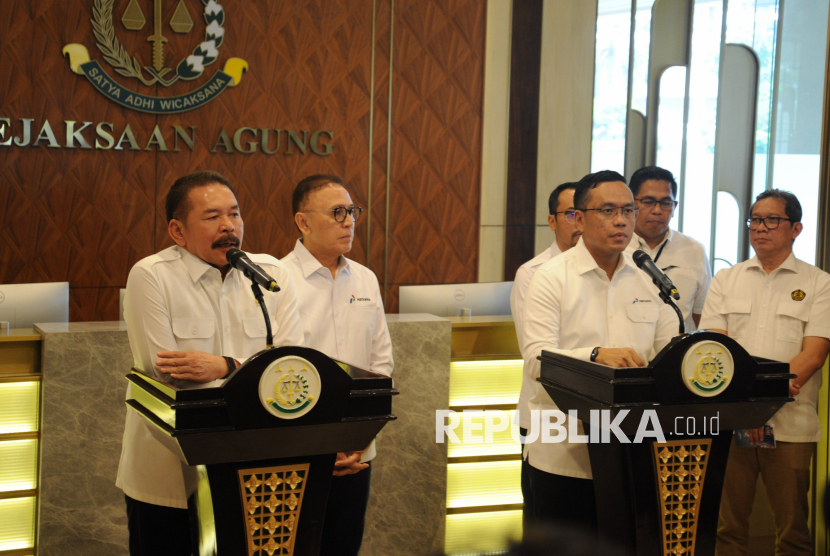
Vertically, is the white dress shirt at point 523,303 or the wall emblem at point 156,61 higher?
the wall emblem at point 156,61

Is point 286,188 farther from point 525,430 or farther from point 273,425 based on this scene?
point 273,425

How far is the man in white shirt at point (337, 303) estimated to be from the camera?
2455 mm

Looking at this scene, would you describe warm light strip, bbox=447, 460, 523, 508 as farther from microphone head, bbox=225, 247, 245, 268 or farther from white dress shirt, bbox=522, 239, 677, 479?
microphone head, bbox=225, 247, 245, 268

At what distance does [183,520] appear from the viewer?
2.06m

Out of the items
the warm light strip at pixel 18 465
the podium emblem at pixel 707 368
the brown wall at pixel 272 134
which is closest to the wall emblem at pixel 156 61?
the brown wall at pixel 272 134

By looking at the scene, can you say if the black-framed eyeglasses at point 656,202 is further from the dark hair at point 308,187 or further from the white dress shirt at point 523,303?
the dark hair at point 308,187

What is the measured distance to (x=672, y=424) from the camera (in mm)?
1932

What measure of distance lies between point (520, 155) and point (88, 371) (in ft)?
14.1

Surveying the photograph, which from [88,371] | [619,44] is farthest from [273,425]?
[619,44]

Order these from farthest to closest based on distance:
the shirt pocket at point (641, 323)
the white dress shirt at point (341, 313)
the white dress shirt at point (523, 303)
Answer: the white dress shirt at point (523, 303), the white dress shirt at point (341, 313), the shirt pocket at point (641, 323)

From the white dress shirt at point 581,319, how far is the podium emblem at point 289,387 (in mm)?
873

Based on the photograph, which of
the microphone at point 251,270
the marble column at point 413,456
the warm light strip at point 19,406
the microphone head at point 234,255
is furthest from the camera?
the marble column at point 413,456

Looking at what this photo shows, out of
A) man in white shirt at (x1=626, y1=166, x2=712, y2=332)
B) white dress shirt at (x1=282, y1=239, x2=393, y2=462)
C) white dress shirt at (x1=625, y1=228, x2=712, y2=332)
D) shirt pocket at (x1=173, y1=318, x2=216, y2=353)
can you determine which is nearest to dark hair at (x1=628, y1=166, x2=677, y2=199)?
man in white shirt at (x1=626, y1=166, x2=712, y2=332)

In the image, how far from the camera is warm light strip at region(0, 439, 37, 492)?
3.02 m
